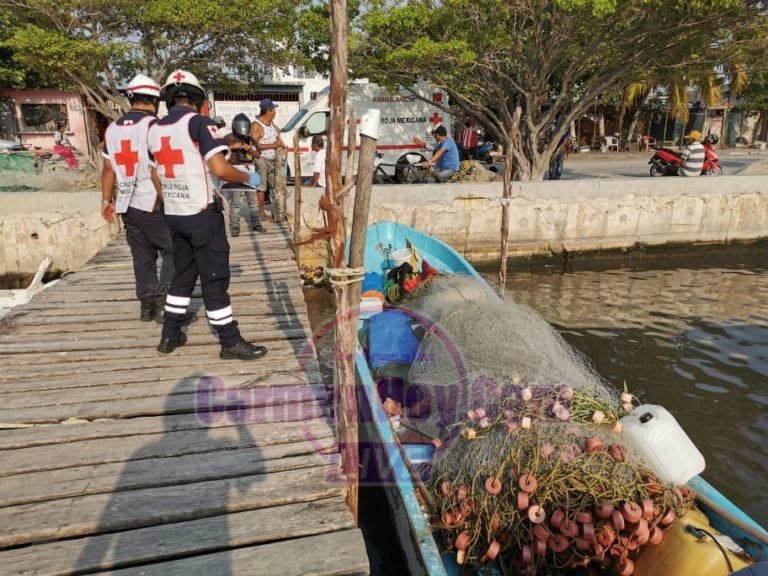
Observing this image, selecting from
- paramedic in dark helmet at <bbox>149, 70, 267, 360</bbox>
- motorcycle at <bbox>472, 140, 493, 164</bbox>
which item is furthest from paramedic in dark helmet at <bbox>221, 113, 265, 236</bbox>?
motorcycle at <bbox>472, 140, 493, 164</bbox>

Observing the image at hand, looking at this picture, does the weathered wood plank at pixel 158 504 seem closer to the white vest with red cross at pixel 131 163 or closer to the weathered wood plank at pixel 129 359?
the weathered wood plank at pixel 129 359

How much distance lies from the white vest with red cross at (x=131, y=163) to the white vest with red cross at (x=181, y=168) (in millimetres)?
664

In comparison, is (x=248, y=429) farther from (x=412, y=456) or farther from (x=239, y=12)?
(x=239, y=12)

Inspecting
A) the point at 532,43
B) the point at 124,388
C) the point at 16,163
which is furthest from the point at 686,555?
the point at 16,163

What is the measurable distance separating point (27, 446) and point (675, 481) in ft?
11.9

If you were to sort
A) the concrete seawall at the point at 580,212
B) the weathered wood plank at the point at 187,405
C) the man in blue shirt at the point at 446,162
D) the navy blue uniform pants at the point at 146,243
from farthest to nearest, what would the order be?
the man in blue shirt at the point at 446,162
the concrete seawall at the point at 580,212
the navy blue uniform pants at the point at 146,243
the weathered wood plank at the point at 187,405

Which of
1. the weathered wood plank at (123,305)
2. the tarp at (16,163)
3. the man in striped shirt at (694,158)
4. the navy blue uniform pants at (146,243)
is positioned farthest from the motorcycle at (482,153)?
the navy blue uniform pants at (146,243)

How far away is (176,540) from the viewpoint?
94.4 inches

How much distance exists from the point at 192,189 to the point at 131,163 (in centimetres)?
106

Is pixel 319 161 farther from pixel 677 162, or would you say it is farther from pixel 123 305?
pixel 677 162

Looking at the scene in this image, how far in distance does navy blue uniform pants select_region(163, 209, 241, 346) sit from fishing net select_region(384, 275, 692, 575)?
165cm

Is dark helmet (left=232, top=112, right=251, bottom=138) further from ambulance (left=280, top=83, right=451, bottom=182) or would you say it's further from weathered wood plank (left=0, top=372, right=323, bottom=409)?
ambulance (left=280, top=83, right=451, bottom=182)

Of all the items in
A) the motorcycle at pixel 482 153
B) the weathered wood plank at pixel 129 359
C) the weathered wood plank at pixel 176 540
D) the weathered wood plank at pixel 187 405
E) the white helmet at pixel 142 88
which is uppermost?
the white helmet at pixel 142 88

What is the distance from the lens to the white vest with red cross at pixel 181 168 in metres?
3.56
